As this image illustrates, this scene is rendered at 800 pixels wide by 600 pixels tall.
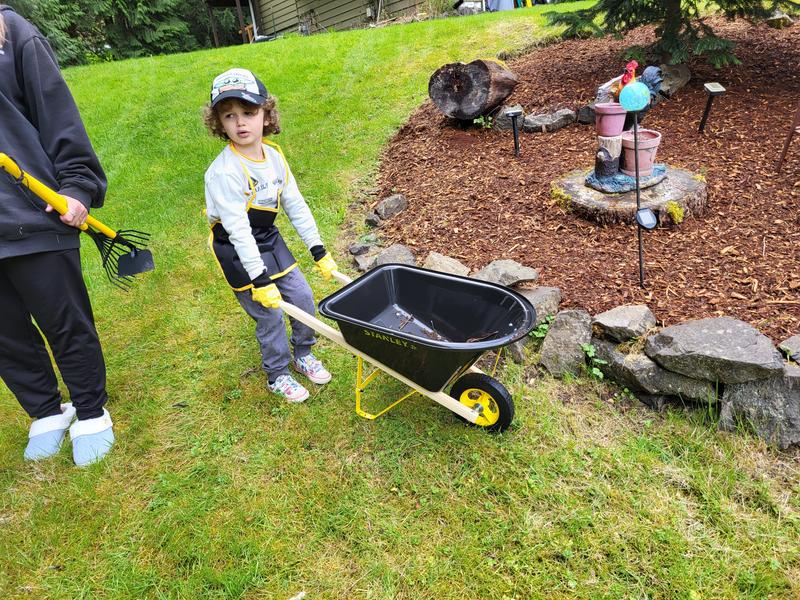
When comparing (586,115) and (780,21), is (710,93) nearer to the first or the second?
(586,115)

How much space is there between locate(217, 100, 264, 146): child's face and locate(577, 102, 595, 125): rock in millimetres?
3571

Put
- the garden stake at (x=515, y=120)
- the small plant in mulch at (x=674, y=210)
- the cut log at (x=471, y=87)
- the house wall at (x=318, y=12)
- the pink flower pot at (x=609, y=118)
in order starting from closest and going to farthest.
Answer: the small plant in mulch at (x=674, y=210), the pink flower pot at (x=609, y=118), the garden stake at (x=515, y=120), the cut log at (x=471, y=87), the house wall at (x=318, y=12)

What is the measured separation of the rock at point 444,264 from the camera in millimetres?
3322

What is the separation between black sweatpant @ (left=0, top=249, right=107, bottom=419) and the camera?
2.20 m

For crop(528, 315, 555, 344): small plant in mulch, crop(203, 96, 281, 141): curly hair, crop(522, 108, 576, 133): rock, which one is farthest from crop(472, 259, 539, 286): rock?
crop(522, 108, 576, 133): rock

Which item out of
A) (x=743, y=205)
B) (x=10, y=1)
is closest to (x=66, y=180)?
(x=743, y=205)

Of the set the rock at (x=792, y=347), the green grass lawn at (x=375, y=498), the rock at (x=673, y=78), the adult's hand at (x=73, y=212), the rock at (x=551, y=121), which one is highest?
the adult's hand at (x=73, y=212)

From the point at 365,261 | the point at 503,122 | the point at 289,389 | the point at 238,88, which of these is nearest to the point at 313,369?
the point at 289,389

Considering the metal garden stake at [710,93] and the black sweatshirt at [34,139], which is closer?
the black sweatshirt at [34,139]

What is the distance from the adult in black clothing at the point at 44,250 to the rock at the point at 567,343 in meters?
2.31

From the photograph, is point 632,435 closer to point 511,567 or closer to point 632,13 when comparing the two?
point 511,567

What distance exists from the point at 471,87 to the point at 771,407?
398 cm

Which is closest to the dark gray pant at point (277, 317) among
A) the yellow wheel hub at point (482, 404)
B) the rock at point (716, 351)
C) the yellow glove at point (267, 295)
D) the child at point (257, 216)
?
the child at point (257, 216)

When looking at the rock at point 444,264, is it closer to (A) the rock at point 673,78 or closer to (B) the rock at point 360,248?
(B) the rock at point 360,248
